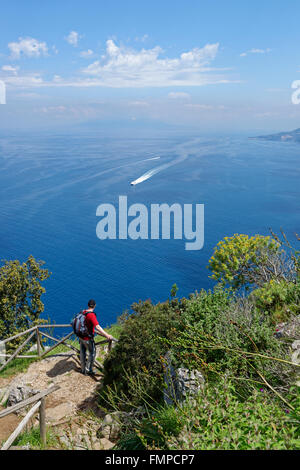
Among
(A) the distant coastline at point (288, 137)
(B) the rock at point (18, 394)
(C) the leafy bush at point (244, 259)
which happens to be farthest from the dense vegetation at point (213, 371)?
(A) the distant coastline at point (288, 137)

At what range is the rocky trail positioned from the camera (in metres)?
5.87

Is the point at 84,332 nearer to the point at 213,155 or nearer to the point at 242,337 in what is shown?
the point at 242,337

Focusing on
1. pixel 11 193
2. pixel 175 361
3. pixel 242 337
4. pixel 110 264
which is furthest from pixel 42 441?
pixel 11 193

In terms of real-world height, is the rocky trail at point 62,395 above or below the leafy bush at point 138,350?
below

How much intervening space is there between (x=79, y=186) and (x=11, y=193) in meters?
16.2

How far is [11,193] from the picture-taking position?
83.1 meters

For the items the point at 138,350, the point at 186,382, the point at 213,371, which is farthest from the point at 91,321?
the point at 213,371

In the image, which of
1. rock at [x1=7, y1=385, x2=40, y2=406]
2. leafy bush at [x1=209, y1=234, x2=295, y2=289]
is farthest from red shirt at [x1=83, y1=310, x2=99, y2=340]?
leafy bush at [x1=209, y1=234, x2=295, y2=289]

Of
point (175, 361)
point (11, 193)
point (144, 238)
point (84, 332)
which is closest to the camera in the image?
Result: point (175, 361)

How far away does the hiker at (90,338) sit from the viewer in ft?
24.5

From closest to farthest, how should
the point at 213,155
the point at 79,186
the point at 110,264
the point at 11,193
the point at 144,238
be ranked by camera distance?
the point at 110,264 < the point at 144,238 < the point at 11,193 < the point at 79,186 < the point at 213,155

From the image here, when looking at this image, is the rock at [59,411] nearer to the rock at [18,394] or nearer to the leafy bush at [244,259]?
the rock at [18,394]

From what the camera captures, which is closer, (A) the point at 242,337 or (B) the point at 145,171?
(A) the point at 242,337
